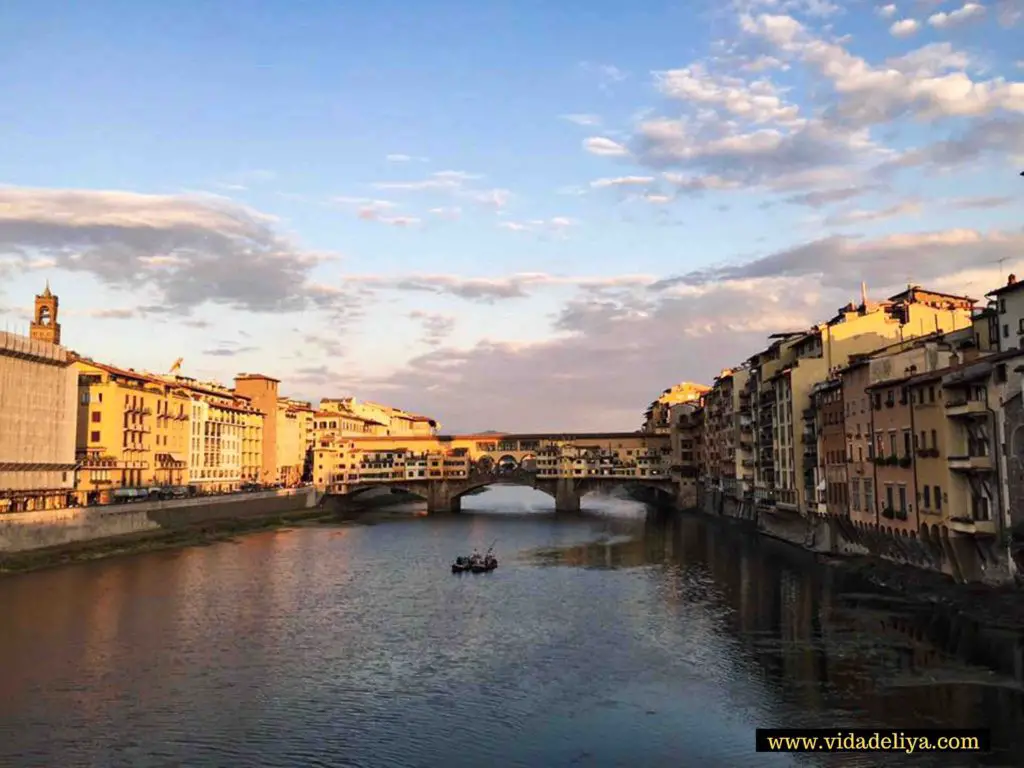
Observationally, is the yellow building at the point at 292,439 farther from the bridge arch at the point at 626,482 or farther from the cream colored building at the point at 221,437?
the bridge arch at the point at 626,482

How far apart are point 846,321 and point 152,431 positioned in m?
61.2

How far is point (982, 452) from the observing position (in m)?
34.0

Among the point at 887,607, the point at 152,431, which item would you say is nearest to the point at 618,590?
the point at 887,607

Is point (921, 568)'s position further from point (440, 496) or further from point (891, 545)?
point (440, 496)

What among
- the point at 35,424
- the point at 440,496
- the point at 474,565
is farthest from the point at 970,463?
the point at 440,496

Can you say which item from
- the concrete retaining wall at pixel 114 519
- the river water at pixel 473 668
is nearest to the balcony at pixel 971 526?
the river water at pixel 473 668

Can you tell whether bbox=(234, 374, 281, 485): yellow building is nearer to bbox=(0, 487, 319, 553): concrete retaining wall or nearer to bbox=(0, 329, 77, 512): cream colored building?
bbox=(0, 487, 319, 553): concrete retaining wall

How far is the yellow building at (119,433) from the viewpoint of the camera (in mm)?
74312

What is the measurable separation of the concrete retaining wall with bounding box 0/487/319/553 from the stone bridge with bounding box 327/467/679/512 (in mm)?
20251

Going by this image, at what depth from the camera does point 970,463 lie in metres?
34.3

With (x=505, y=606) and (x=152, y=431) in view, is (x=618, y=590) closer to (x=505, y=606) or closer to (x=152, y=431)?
(x=505, y=606)

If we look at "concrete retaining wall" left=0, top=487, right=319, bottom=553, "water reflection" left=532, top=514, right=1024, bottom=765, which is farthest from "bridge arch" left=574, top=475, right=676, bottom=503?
"water reflection" left=532, top=514, right=1024, bottom=765

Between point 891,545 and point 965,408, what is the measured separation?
10.6 m

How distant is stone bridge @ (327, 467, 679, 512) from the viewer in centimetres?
10788
